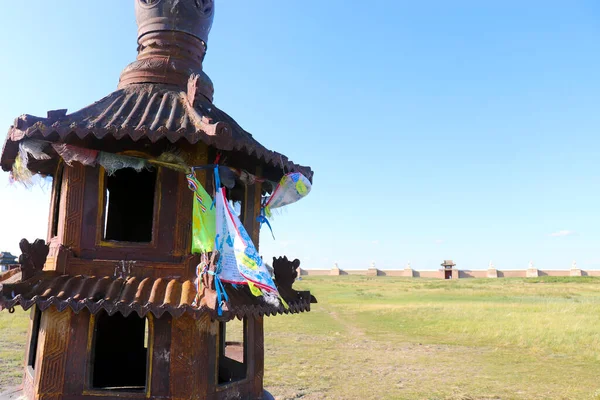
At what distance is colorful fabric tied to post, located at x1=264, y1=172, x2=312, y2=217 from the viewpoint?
6629 mm

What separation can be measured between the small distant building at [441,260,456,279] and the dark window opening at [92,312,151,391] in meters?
87.4

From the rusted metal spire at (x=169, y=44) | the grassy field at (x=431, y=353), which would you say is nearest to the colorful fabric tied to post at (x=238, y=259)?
the rusted metal spire at (x=169, y=44)

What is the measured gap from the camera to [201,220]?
5.86m

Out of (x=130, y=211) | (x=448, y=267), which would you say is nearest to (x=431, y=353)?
(x=130, y=211)

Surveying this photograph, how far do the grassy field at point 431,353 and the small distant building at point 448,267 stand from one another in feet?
182

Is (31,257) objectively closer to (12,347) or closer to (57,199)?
(57,199)

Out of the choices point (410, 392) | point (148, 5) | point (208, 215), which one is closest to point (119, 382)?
point (208, 215)

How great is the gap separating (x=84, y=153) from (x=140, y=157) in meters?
0.64

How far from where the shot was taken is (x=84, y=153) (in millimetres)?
5777

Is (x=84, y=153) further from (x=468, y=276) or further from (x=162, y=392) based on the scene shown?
(x=468, y=276)

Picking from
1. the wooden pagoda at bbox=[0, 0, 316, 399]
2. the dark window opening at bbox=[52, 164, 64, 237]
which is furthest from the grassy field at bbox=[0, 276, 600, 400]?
the dark window opening at bbox=[52, 164, 64, 237]

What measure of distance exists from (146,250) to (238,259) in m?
1.25

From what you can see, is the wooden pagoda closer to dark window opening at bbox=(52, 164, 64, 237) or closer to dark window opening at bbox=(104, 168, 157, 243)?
dark window opening at bbox=(52, 164, 64, 237)

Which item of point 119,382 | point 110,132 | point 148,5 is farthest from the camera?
point 119,382
